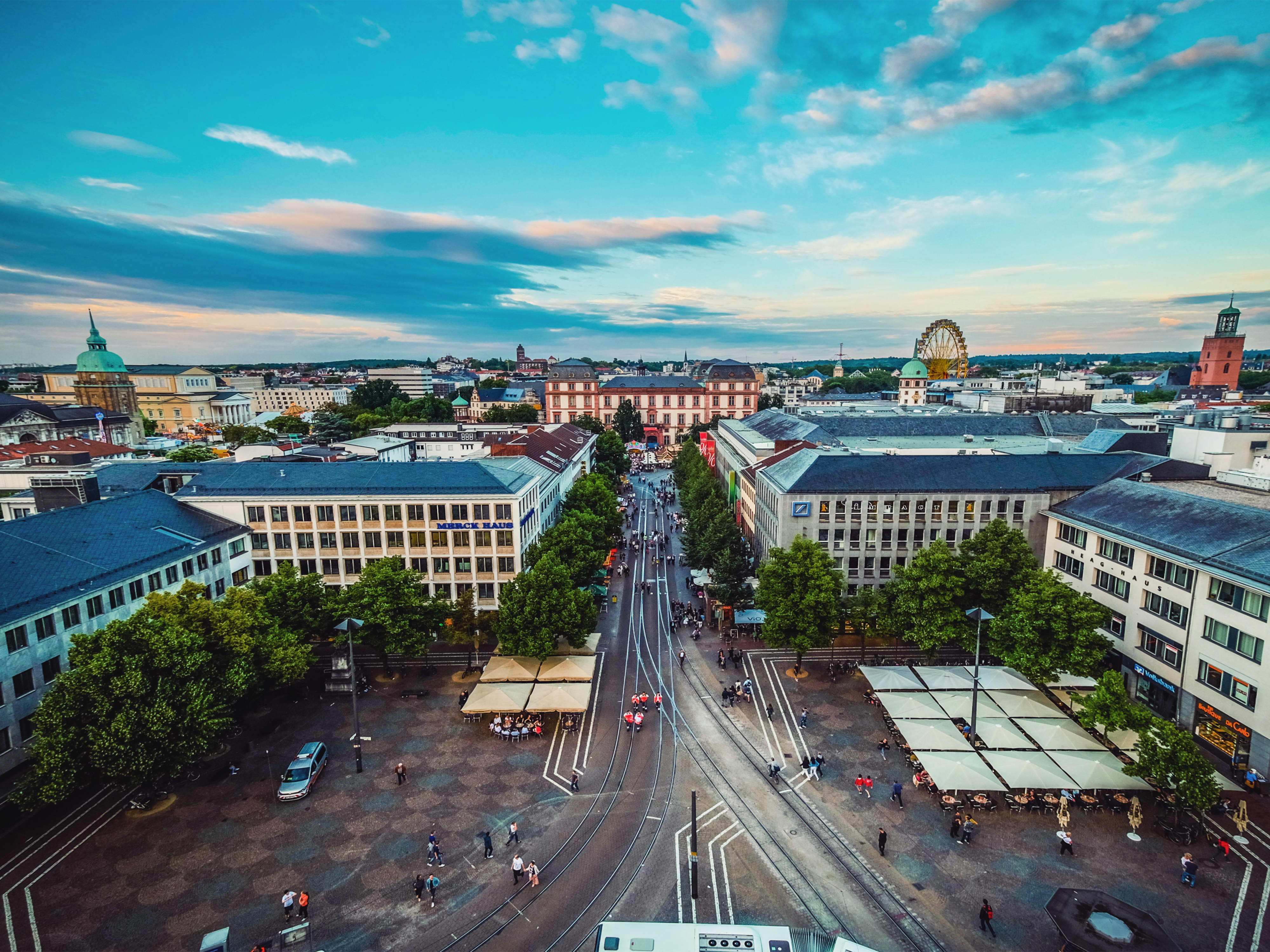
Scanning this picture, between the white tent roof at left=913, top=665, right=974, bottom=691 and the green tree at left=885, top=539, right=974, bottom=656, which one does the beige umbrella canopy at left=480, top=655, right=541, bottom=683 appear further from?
the white tent roof at left=913, top=665, right=974, bottom=691

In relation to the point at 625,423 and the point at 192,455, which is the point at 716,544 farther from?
the point at 625,423

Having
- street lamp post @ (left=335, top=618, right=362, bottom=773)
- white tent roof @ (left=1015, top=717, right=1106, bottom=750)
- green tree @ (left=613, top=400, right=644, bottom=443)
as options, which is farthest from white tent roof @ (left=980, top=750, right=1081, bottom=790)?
green tree @ (left=613, top=400, right=644, bottom=443)

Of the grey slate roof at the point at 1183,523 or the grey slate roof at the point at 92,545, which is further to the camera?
the grey slate roof at the point at 1183,523

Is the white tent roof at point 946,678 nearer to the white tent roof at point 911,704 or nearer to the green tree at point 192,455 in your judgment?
the white tent roof at point 911,704

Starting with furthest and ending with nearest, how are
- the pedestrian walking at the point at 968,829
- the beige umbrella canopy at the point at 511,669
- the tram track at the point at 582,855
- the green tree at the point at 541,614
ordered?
the green tree at the point at 541,614 → the beige umbrella canopy at the point at 511,669 → the pedestrian walking at the point at 968,829 → the tram track at the point at 582,855

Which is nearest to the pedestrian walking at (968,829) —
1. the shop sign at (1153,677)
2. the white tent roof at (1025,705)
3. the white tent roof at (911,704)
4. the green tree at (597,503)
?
the white tent roof at (911,704)

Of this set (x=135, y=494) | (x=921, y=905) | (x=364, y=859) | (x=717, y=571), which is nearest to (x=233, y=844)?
(x=364, y=859)

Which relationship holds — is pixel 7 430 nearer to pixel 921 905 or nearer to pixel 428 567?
pixel 428 567

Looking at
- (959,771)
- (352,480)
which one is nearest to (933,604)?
(959,771)
